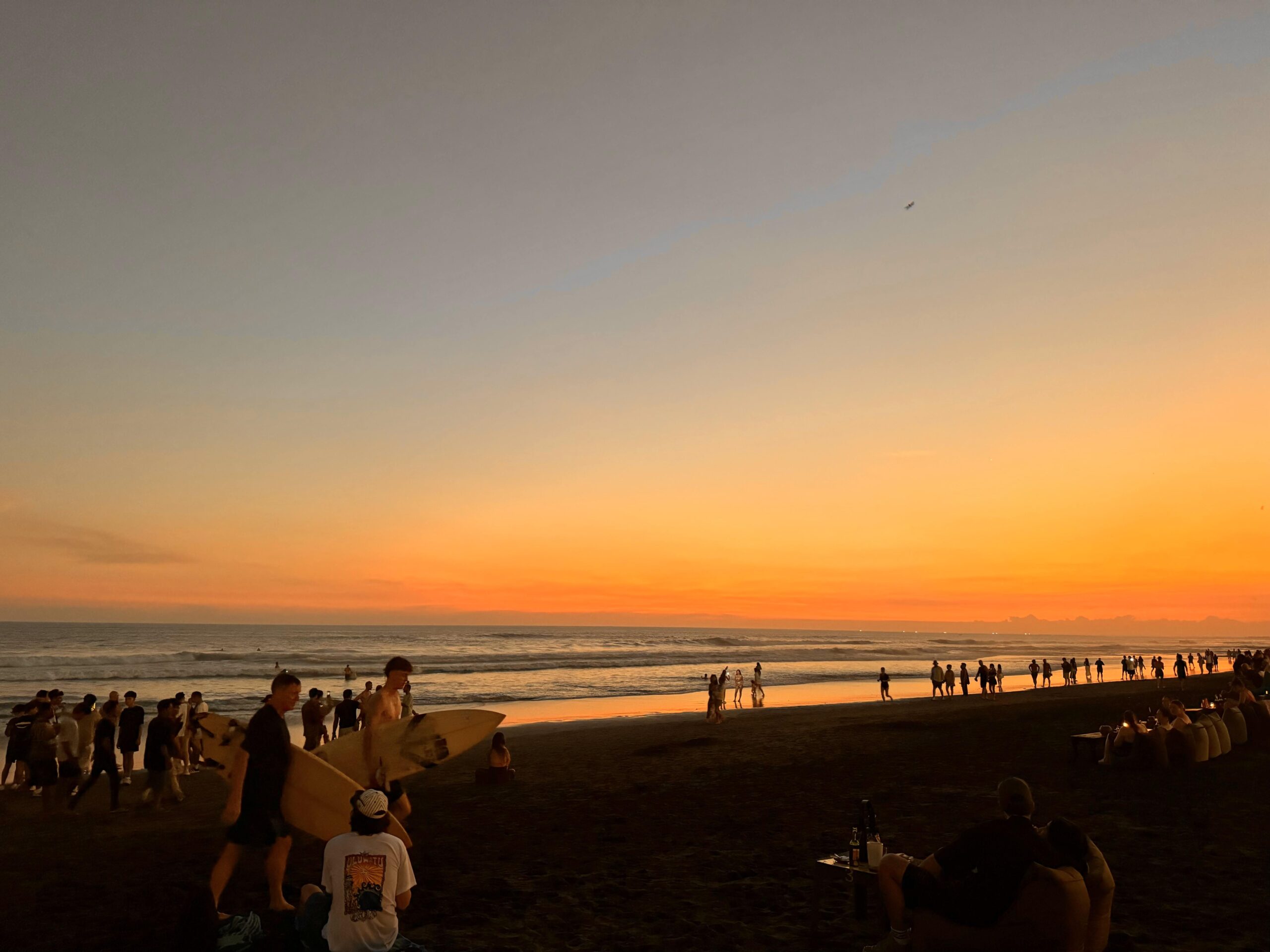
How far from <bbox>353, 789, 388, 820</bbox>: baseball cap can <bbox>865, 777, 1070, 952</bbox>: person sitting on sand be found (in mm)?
3097

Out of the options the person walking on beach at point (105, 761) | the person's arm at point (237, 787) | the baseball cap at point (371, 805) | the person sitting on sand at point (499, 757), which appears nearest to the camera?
the baseball cap at point (371, 805)

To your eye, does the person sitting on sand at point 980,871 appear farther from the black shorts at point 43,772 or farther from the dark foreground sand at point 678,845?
the black shorts at point 43,772

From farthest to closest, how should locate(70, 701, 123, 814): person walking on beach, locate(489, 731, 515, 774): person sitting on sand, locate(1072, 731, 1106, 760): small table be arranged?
locate(1072, 731, 1106, 760): small table
locate(489, 731, 515, 774): person sitting on sand
locate(70, 701, 123, 814): person walking on beach

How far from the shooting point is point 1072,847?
4.53 meters

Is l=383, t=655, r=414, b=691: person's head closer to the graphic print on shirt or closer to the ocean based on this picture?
the graphic print on shirt

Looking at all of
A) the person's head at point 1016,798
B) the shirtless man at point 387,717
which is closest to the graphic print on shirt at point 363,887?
the shirtless man at point 387,717

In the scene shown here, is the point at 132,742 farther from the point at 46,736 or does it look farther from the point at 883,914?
the point at 883,914

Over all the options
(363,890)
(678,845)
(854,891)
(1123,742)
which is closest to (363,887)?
(363,890)

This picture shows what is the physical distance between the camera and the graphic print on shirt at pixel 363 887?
4168 millimetres

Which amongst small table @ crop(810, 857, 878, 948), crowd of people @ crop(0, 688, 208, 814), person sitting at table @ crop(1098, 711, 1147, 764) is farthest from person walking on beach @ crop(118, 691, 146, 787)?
person sitting at table @ crop(1098, 711, 1147, 764)

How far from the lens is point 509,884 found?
757 cm

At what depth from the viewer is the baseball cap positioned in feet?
13.6

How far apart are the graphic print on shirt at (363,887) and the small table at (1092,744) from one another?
43.6ft

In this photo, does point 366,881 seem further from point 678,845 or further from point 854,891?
point 678,845
